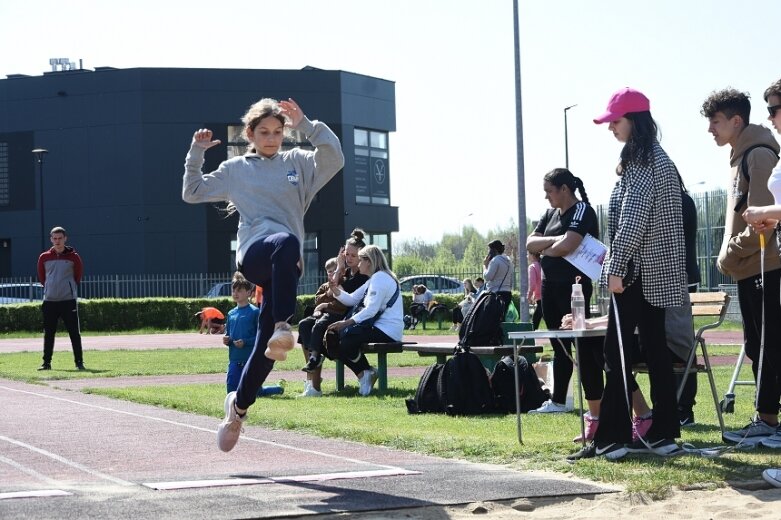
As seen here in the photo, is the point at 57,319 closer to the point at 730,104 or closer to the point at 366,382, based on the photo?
the point at 366,382

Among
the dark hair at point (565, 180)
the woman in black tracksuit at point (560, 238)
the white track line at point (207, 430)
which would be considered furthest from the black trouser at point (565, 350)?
the white track line at point (207, 430)

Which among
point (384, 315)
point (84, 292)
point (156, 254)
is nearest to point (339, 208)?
point (156, 254)

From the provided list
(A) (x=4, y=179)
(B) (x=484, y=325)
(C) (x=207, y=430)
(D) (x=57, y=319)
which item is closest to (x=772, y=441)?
(B) (x=484, y=325)

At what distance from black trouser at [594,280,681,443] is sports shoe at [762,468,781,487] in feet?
3.62

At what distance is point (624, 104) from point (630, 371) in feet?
5.51

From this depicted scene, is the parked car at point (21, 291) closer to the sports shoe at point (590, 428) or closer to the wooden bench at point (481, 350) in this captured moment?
the wooden bench at point (481, 350)

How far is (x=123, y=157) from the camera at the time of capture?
56312 millimetres

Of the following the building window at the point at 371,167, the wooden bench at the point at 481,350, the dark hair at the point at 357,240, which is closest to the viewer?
the wooden bench at the point at 481,350

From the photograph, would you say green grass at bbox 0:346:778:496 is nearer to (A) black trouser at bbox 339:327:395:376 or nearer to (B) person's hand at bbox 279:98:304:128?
(A) black trouser at bbox 339:327:395:376

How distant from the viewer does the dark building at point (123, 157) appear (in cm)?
5625

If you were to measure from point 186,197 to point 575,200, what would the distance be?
3.37 metres

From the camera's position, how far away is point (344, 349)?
13.5 meters

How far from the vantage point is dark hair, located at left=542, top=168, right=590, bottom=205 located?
983 cm

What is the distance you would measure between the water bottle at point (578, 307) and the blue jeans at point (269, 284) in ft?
7.44
